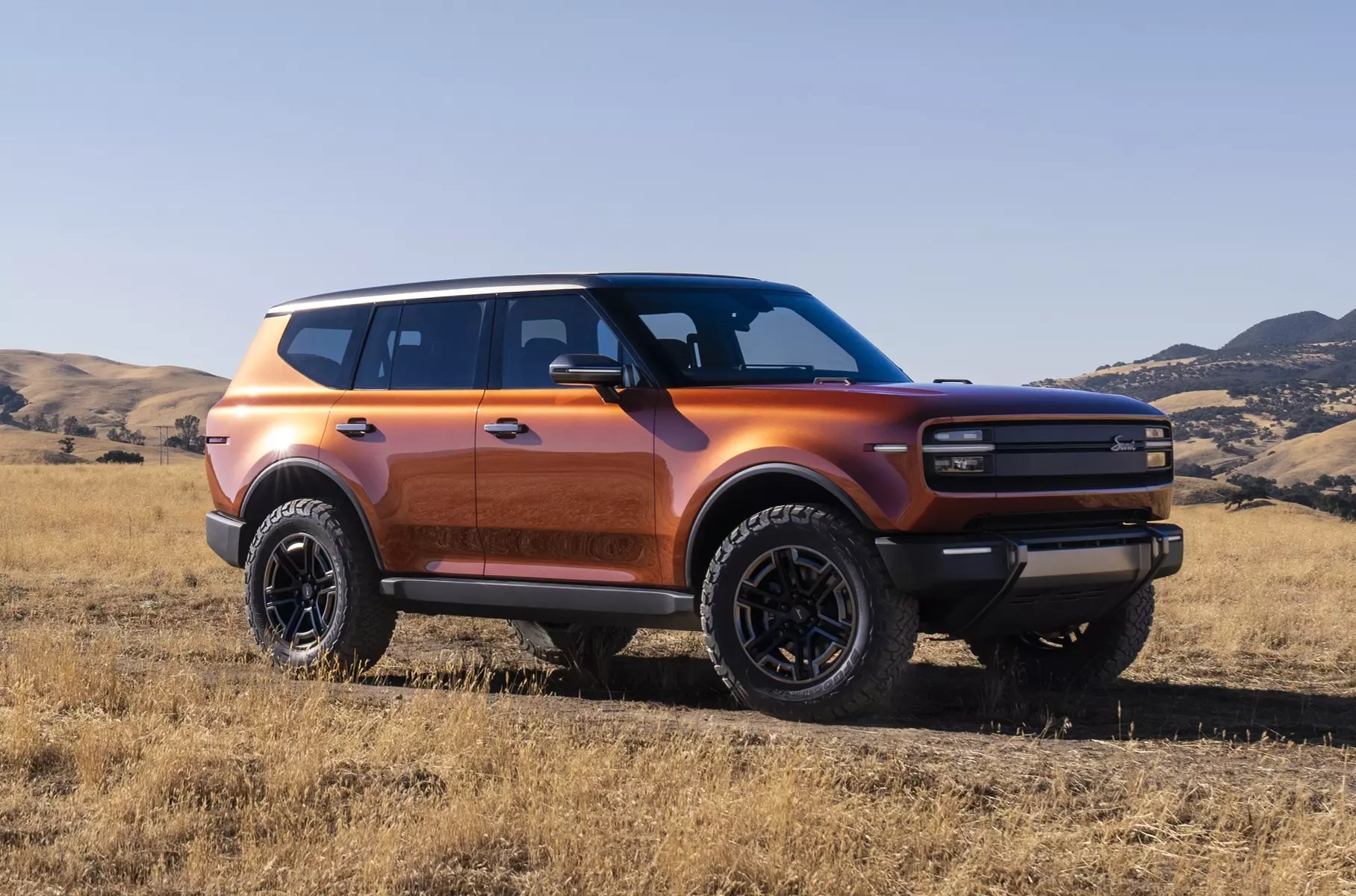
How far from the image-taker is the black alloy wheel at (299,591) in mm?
8328

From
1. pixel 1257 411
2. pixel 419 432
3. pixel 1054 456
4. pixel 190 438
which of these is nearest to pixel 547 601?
pixel 419 432

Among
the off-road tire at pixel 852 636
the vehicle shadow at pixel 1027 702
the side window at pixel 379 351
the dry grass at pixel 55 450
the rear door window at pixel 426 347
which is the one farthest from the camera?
the dry grass at pixel 55 450

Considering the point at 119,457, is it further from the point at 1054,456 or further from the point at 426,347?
the point at 1054,456

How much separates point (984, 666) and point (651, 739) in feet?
10.5

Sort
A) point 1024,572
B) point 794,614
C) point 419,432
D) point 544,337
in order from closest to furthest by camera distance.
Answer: point 1024,572 < point 794,614 < point 544,337 < point 419,432

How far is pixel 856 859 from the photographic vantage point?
4.51m

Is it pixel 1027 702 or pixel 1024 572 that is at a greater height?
pixel 1024 572

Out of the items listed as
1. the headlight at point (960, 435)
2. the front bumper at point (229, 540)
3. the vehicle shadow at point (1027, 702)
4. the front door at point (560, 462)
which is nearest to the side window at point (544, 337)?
the front door at point (560, 462)

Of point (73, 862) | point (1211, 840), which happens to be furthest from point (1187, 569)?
point (73, 862)

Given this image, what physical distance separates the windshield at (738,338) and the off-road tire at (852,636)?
92 centimetres

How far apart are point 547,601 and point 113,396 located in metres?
184

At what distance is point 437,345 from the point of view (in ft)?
26.2

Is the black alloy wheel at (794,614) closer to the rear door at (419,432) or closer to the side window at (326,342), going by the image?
the rear door at (419,432)

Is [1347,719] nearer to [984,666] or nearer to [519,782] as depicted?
[984,666]
